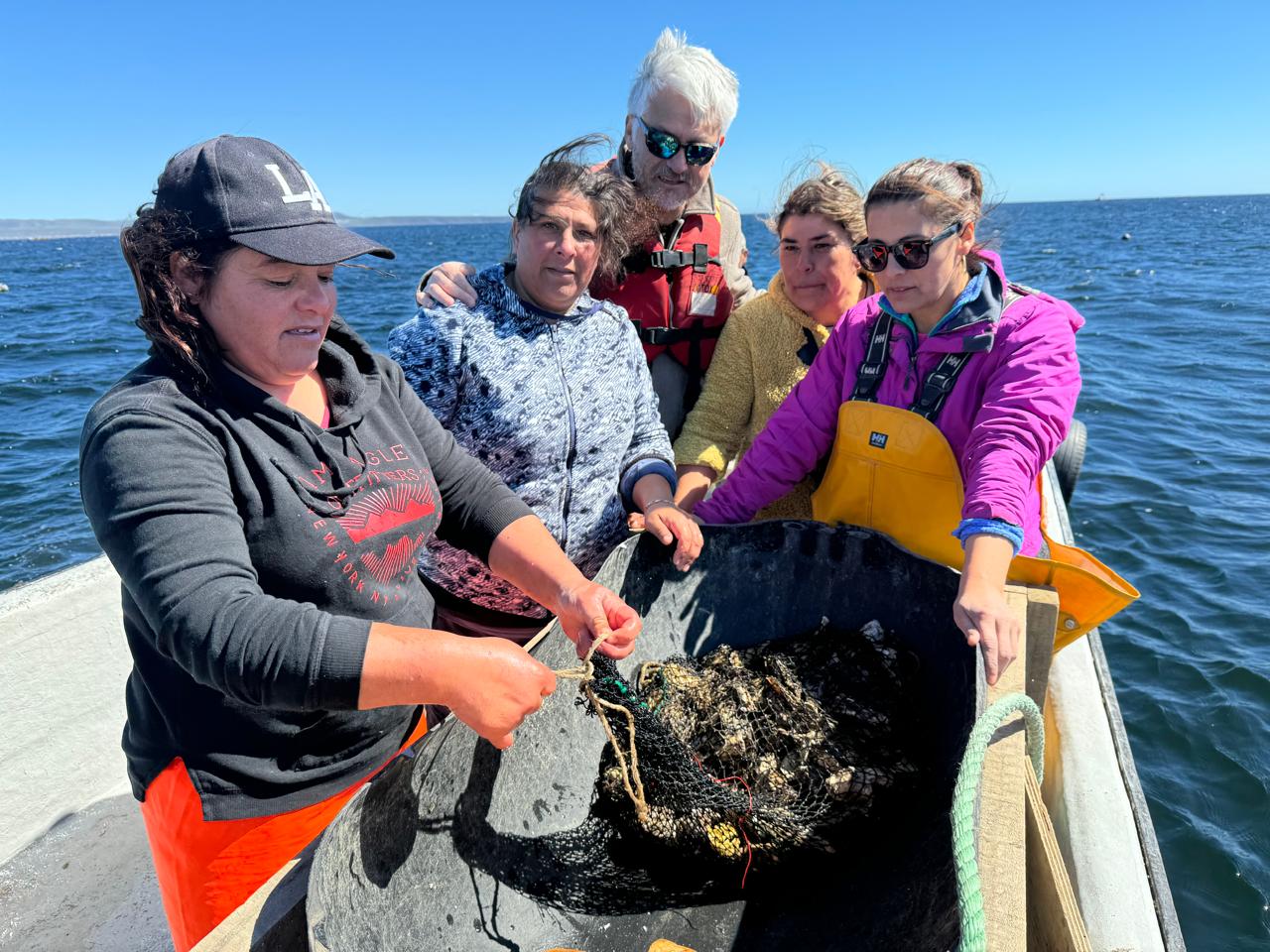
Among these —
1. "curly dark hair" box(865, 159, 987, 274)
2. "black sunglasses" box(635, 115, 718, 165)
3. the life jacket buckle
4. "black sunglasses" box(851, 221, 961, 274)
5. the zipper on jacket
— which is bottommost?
the zipper on jacket

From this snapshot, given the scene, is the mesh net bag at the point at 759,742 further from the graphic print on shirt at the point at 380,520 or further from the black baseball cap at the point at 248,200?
the black baseball cap at the point at 248,200

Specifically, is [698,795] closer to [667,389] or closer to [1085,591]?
[1085,591]

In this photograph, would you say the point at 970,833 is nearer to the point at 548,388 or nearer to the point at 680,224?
the point at 548,388

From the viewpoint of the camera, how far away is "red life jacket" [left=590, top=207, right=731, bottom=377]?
3.45 m

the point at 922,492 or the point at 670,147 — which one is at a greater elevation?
the point at 670,147

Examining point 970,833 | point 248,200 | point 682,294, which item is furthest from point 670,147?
point 970,833

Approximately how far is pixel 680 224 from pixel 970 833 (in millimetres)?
2832

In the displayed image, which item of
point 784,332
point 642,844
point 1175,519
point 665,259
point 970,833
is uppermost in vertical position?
point 665,259

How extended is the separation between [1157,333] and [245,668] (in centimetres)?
2029

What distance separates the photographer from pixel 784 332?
123 inches

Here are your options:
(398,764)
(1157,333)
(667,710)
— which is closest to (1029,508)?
(667,710)

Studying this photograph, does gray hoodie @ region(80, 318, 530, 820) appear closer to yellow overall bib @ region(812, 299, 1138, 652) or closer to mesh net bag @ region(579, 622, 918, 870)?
mesh net bag @ region(579, 622, 918, 870)

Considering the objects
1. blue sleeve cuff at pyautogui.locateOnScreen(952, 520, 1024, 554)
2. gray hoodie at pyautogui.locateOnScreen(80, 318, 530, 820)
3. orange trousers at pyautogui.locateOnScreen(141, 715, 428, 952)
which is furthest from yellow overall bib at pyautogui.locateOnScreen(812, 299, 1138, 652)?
orange trousers at pyautogui.locateOnScreen(141, 715, 428, 952)

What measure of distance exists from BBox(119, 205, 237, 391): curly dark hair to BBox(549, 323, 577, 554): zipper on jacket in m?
1.19
